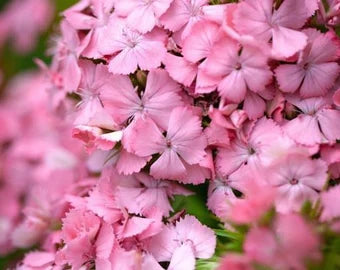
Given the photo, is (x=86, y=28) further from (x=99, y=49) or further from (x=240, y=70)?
(x=240, y=70)

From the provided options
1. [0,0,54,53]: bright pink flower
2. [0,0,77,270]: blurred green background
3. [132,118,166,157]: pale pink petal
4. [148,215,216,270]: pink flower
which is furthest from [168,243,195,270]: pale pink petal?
[0,0,54,53]: bright pink flower

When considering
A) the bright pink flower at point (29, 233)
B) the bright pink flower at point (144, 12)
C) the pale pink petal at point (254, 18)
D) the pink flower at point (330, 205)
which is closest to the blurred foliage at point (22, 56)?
the bright pink flower at point (29, 233)

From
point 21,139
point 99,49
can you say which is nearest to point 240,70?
point 99,49

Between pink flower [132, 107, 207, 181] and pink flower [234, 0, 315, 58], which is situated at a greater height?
pink flower [234, 0, 315, 58]

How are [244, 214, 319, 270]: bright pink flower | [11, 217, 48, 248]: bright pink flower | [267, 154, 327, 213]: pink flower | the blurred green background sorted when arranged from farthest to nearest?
the blurred green background, [11, 217, 48, 248]: bright pink flower, [267, 154, 327, 213]: pink flower, [244, 214, 319, 270]: bright pink flower

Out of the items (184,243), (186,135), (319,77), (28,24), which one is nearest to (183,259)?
(184,243)

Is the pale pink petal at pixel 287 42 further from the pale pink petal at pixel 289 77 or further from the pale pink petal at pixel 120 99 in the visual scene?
the pale pink petal at pixel 120 99

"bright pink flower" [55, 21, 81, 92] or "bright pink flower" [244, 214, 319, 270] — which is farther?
"bright pink flower" [55, 21, 81, 92]

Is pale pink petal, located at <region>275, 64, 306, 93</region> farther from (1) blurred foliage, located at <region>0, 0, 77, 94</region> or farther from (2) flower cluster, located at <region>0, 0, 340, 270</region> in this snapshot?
(1) blurred foliage, located at <region>0, 0, 77, 94</region>
